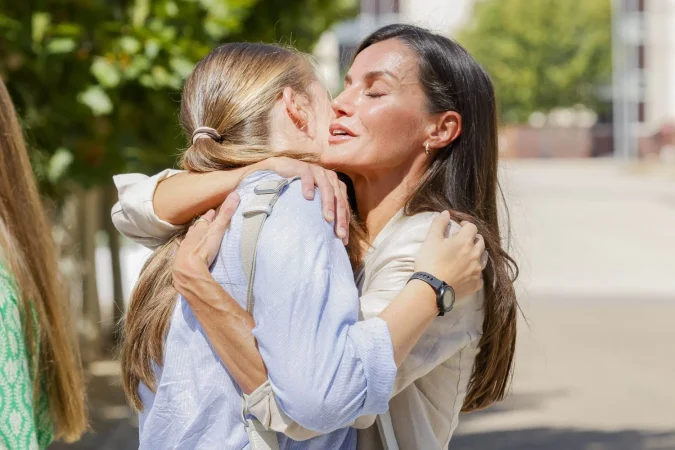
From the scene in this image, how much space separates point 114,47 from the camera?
584cm

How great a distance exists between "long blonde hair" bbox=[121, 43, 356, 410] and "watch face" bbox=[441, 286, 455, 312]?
15.4 inches

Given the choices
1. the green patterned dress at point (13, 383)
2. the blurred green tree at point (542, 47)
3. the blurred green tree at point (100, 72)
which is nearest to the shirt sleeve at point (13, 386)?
the green patterned dress at point (13, 383)

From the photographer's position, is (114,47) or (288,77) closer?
(288,77)

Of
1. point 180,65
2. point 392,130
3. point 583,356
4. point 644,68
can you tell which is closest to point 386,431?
point 392,130

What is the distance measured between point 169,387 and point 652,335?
1035 centimetres

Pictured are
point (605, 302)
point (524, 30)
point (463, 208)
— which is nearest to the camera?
point (463, 208)

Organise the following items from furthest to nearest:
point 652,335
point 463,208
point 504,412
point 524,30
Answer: point 524,30 → point 652,335 → point 504,412 → point 463,208

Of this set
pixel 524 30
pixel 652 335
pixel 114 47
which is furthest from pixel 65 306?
pixel 524 30

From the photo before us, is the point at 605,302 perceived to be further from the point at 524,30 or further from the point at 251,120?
the point at 524,30

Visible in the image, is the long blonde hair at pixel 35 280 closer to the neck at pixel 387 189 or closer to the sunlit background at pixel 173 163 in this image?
the sunlit background at pixel 173 163

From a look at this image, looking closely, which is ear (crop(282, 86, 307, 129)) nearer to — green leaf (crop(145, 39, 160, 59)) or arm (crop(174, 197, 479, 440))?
arm (crop(174, 197, 479, 440))

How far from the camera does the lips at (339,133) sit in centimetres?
228

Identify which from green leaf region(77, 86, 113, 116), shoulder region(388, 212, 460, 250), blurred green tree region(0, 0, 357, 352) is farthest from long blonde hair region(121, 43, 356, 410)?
green leaf region(77, 86, 113, 116)

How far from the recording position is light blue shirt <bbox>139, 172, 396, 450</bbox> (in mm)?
1870
